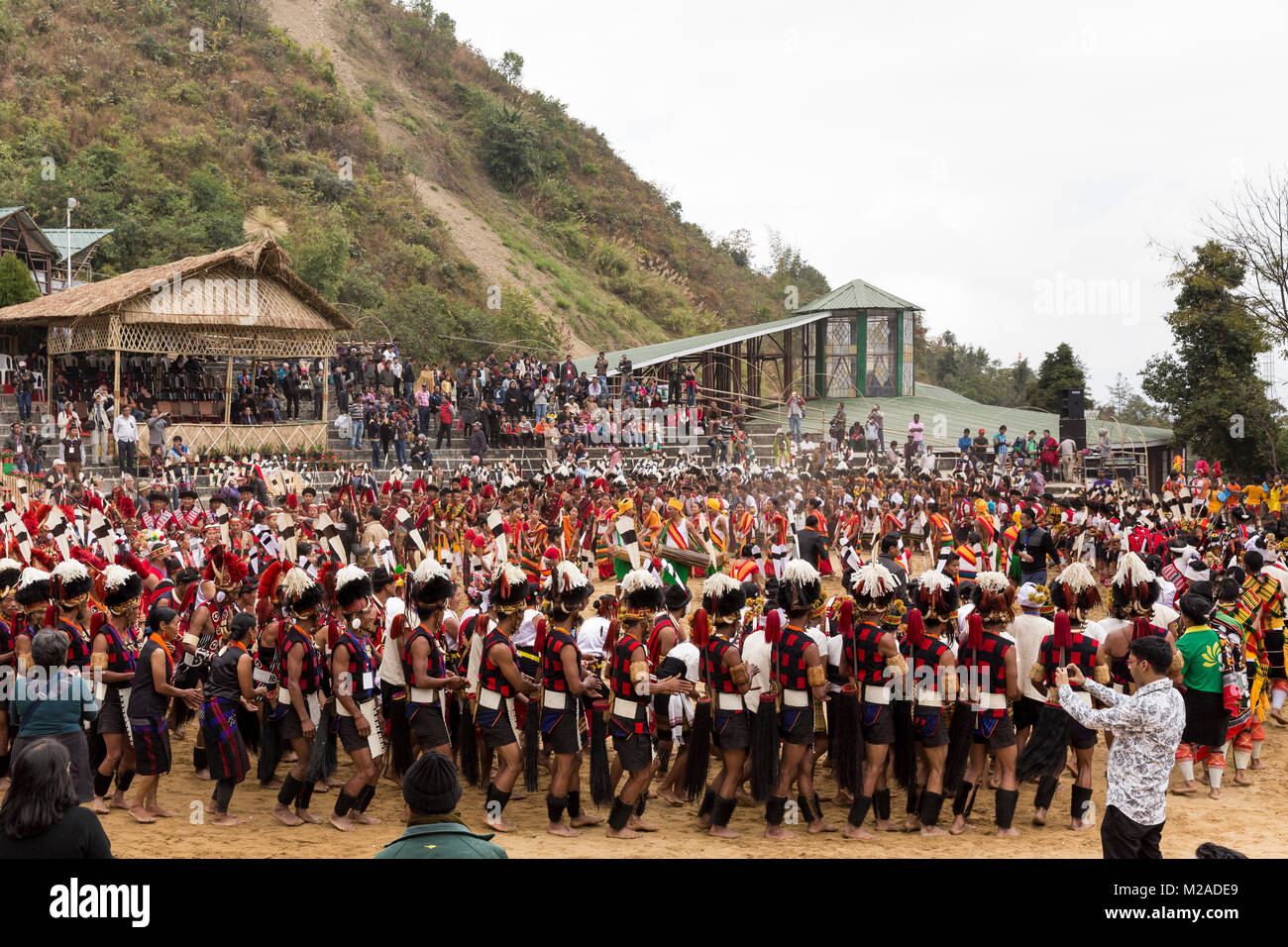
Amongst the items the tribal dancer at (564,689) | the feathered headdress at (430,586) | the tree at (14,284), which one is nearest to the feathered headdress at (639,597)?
the tribal dancer at (564,689)

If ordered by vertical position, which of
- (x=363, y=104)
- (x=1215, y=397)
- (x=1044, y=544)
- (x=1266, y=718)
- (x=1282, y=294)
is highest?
(x=363, y=104)

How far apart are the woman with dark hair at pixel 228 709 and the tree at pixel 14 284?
24827 mm

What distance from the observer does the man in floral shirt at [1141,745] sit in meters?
4.99

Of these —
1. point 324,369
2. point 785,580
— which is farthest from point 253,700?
point 324,369

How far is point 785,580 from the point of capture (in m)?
7.06

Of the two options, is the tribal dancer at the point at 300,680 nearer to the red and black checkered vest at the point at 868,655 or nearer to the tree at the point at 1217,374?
the red and black checkered vest at the point at 868,655

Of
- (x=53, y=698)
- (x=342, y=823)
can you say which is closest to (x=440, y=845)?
(x=53, y=698)

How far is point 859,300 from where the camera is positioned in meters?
37.4

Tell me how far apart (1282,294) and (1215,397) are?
390 centimetres

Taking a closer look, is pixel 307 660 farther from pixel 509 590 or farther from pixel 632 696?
pixel 632 696

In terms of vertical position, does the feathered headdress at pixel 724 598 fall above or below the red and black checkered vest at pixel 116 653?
above

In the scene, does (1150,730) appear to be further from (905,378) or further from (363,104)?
(363,104)

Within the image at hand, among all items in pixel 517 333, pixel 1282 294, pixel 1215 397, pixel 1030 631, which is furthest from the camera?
pixel 517 333

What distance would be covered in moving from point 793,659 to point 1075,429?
26.6 metres
